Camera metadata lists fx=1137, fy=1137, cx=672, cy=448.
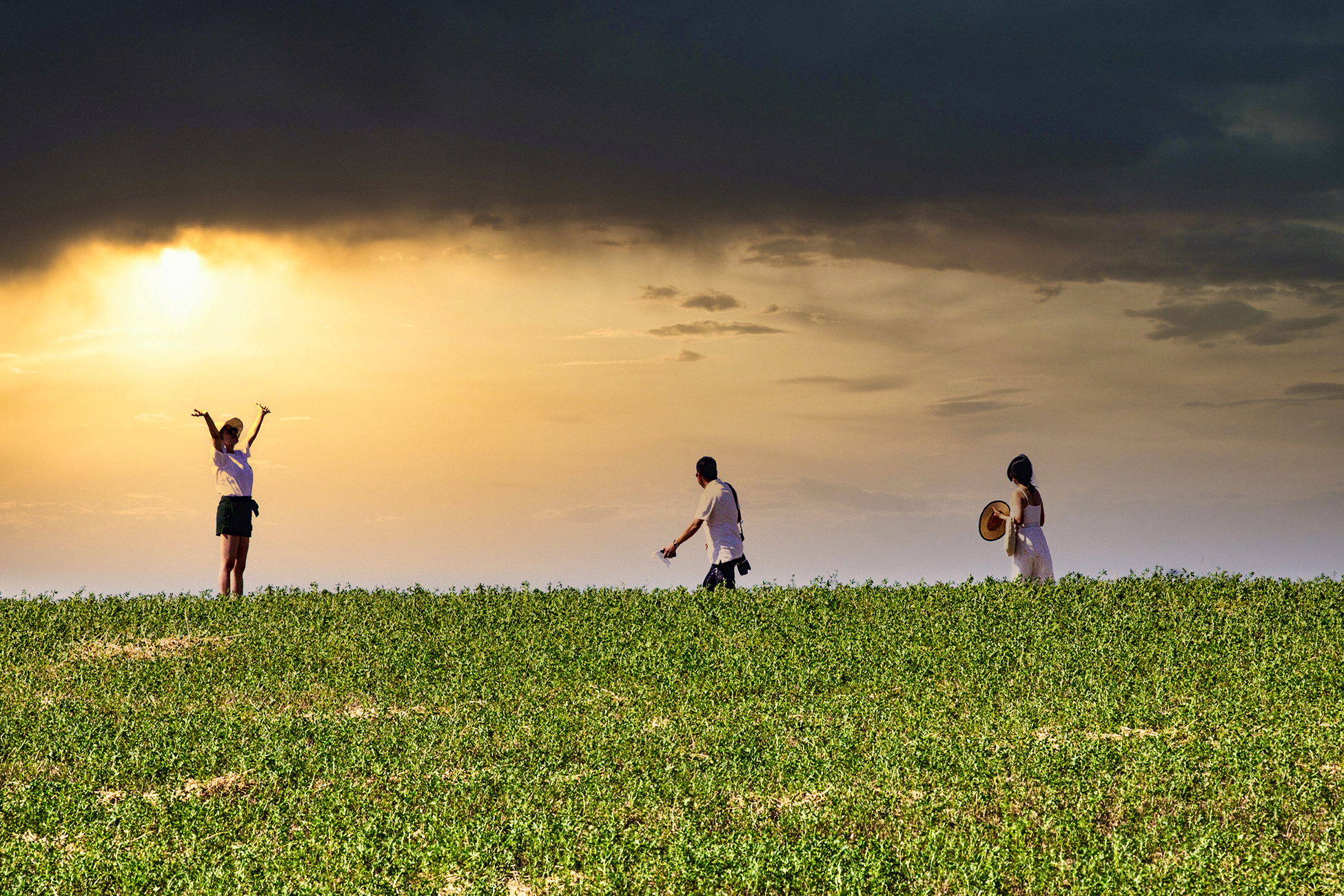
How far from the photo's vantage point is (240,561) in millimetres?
18438

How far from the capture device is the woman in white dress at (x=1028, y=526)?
664 inches

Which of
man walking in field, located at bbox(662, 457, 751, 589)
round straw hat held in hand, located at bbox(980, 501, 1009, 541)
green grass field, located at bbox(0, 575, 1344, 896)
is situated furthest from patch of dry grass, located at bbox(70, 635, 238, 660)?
round straw hat held in hand, located at bbox(980, 501, 1009, 541)

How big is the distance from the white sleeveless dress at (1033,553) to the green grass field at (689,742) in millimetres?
435

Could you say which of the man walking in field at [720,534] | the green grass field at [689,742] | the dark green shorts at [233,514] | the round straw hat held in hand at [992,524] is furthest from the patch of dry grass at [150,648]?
the round straw hat held in hand at [992,524]

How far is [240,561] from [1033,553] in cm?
1256

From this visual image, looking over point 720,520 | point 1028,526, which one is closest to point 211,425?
point 720,520

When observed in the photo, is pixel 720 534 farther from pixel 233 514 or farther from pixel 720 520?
pixel 233 514

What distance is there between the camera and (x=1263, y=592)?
16812 millimetres

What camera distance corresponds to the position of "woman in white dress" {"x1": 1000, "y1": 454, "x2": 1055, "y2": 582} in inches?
664

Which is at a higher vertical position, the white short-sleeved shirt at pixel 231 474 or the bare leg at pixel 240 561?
the white short-sleeved shirt at pixel 231 474

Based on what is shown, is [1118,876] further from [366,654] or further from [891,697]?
[366,654]

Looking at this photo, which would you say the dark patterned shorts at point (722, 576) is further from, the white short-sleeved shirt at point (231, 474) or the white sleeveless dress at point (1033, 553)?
the white short-sleeved shirt at point (231, 474)

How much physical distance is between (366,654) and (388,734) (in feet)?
10.1

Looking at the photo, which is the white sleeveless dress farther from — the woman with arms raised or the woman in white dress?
the woman with arms raised
